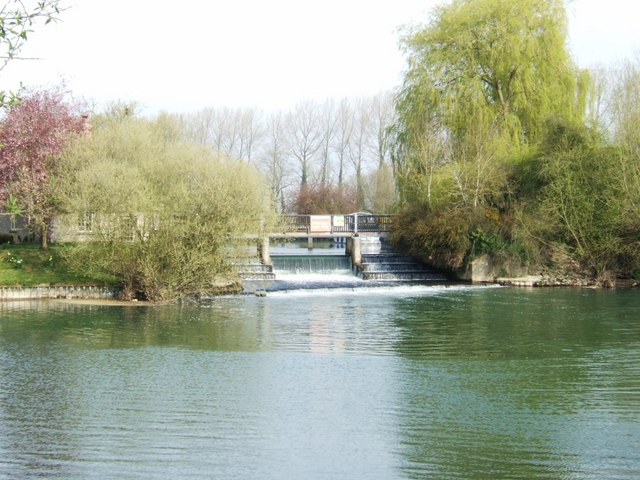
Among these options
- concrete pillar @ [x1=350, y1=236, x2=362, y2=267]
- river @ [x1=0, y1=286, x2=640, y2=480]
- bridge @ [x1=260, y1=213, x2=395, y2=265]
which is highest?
bridge @ [x1=260, y1=213, x2=395, y2=265]

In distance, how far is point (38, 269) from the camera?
32.7 meters

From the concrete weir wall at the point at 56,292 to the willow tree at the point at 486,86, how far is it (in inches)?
636

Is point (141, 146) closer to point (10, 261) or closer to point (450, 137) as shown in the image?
point (10, 261)

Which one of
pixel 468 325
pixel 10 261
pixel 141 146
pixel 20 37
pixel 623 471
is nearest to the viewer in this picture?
pixel 20 37

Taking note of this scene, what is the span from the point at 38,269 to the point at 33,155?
5.20m

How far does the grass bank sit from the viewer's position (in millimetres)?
31422

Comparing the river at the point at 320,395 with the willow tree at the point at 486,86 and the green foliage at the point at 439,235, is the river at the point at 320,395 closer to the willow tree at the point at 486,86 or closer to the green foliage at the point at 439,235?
the green foliage at the point at 439,235

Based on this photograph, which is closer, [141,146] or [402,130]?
[141,146]

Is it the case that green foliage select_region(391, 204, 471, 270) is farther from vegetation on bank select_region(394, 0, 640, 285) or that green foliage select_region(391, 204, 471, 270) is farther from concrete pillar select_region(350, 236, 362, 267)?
concrete pillar select_region(350, 236, 362, 267)

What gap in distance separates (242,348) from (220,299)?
10543 mm

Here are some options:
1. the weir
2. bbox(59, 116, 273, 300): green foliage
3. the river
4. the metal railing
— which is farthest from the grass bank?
the metal railing

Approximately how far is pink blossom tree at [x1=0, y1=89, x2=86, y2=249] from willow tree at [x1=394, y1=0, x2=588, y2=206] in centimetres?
1691

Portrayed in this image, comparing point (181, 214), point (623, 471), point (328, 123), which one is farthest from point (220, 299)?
point (328, 123)

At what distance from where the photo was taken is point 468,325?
24.1 m
